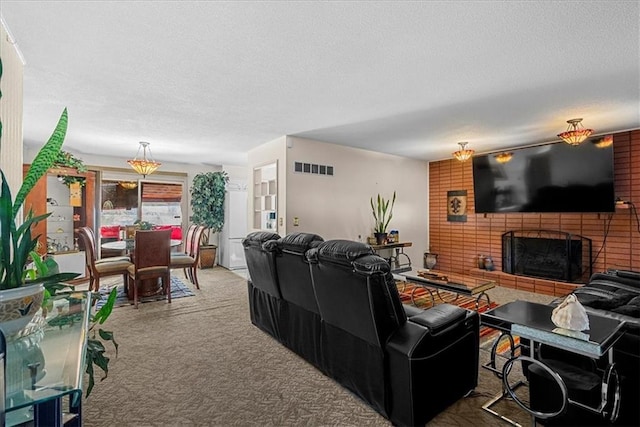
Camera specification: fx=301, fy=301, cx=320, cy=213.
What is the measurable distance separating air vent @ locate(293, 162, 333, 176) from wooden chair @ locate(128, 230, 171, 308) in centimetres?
222

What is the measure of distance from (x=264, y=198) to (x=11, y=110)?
3802mm

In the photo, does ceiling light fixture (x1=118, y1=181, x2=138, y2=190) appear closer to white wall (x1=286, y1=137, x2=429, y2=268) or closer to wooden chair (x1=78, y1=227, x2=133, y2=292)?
wooden chair (x1=78, y1=227, x2=133, y2=292)

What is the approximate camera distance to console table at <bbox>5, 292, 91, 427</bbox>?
34.0 inches

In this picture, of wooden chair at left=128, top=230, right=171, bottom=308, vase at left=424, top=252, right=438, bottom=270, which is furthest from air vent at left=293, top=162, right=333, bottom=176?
vase at left=424, top=252, right=438, bottom=270

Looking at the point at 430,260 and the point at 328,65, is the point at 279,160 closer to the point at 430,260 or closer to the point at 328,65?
the point at 328,65

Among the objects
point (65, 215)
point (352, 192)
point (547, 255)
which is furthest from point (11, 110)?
point (547, 255)

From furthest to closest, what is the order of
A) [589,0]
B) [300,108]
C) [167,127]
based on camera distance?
[167,127], [300,108], [589,0]

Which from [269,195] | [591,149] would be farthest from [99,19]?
[591,149]

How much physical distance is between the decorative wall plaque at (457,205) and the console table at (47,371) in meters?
6.66

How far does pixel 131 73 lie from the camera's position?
2686 millimetres

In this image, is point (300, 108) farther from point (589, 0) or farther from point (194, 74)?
point (589, 0)

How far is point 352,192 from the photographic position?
5.72m

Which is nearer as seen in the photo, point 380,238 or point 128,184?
point 380,238

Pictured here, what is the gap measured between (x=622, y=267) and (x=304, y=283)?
5153 mm
